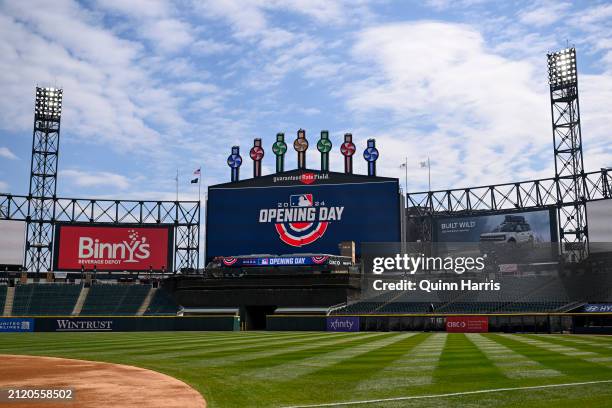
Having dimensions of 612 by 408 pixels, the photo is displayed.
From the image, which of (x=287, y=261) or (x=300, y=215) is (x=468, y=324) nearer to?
(x=287, y=261)

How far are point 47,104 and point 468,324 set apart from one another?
184ft

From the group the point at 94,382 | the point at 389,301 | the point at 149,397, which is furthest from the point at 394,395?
the point at 389,301

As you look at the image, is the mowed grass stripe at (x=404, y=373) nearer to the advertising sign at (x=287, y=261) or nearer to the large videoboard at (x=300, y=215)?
the advertising sign at (x=287, y=261)

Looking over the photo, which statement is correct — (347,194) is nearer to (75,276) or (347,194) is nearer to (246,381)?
(75,276)

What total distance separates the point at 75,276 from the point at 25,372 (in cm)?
5777

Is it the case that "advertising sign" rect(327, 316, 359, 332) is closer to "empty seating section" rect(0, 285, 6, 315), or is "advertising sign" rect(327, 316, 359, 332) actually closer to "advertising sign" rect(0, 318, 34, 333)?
"advertising sign" rect(0, 318, 34, 333)

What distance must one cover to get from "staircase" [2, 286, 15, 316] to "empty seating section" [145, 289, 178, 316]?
13437 mm

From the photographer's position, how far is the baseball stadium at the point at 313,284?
20.1 metres

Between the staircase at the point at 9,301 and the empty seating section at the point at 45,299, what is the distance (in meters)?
0.30

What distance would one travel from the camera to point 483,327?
42.7 meters

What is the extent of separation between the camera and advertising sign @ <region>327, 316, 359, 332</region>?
45.5m

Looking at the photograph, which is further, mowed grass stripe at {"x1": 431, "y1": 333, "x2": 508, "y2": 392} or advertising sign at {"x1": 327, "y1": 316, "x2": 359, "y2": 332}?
advertising sign at {"x1": 327, "y1": 316, "x2": 359, "y2": 332}

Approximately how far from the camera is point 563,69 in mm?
63719

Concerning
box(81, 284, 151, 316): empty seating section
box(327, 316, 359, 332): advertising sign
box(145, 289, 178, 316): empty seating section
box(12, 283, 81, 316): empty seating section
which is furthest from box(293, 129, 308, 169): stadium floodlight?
box(12, 283, 81, 316): empty seating section
